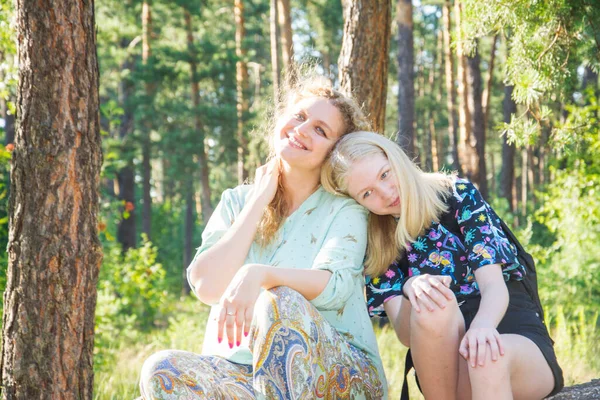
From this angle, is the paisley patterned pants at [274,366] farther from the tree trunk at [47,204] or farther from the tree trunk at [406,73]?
the tree trunk at [406,73]

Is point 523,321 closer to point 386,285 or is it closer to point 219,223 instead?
point 386,285

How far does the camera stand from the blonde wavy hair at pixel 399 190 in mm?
2596

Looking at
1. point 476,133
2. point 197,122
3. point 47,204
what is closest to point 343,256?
point 47,204

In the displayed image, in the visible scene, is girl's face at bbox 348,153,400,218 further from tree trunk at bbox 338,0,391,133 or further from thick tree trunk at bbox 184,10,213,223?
thick tree trunk at bbox 184,10,213,223

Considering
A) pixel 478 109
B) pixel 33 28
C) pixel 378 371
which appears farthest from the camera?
→ pixel 478 109

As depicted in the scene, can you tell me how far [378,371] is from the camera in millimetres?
2619

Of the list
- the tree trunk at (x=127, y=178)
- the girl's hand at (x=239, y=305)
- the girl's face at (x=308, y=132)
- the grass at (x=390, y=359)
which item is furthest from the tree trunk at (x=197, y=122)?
the girl's hand at (x=239, y=305)

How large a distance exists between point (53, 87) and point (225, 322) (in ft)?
4.45

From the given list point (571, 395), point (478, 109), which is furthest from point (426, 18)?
point (571, 395)

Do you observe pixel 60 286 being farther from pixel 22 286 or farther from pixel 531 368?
pixel 531 368

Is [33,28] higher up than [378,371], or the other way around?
[33,28]

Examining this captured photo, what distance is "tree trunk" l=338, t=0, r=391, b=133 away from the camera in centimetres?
430

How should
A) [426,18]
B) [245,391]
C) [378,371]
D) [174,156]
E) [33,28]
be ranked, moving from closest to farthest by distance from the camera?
[245,391]
[378,371]
[33,28]
[174,156]
[426,18]

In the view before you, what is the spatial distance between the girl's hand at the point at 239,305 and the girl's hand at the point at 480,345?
75 cm
